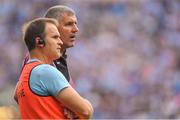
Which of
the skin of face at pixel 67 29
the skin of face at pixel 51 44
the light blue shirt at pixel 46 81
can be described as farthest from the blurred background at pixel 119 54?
the light blue shirt at pixel 46 81

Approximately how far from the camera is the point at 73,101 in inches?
182

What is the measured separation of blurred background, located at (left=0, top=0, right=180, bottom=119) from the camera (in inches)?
496

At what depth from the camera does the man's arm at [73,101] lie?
15.1ft

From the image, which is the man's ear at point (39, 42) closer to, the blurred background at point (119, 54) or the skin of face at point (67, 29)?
the skin of face at point (67, 29)

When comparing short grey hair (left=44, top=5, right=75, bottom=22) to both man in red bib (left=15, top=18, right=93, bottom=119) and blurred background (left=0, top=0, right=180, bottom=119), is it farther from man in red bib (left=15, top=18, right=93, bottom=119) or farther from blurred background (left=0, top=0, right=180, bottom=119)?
blurred background (left=0, top=0, right=180, bottom=119)

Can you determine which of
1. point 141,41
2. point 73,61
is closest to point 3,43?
point 73,61

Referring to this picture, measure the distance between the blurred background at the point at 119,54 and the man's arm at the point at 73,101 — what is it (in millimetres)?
6852

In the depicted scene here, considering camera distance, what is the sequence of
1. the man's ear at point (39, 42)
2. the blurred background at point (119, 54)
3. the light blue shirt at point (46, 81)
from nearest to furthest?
1. the light blue shirt at point (46, 81)
2. the man's ear at point (39, 42)
3. the blurred background at point (119, 54)

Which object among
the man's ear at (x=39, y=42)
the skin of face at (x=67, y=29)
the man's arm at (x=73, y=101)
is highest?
the skin of face at (x=67, y=29)

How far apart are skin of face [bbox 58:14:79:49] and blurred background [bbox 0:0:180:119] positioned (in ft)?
19.6

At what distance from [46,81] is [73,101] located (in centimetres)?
21

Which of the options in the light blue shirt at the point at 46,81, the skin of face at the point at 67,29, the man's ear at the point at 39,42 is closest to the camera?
the light blue shirt at the point at 46,81

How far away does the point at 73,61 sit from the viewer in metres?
14.2

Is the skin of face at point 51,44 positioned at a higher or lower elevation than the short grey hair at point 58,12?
lower
